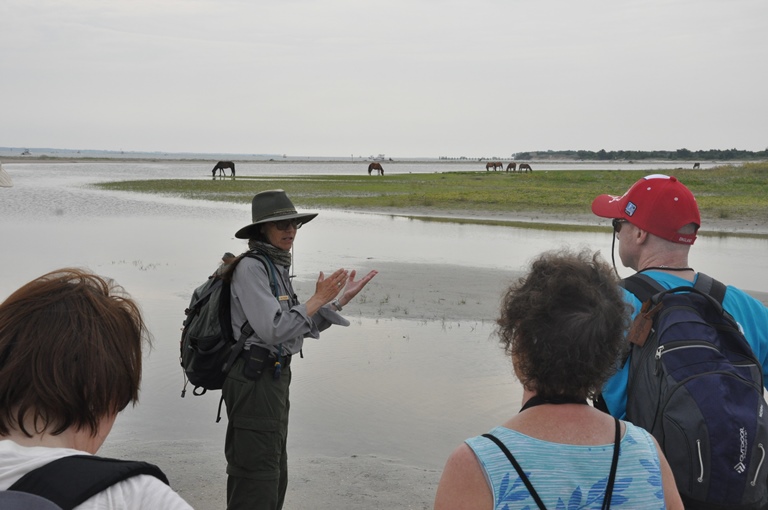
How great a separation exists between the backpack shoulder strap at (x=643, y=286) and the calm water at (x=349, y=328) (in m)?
3.44

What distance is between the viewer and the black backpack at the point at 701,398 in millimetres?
2510

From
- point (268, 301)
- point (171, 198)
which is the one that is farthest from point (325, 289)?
point (171, 198)

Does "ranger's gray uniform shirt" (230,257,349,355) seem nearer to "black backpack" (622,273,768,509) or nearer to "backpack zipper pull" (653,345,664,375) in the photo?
"black backpack" (622,273,768,509)

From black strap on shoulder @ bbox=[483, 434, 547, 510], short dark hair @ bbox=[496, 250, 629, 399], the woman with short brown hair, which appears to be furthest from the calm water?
the woman with short brown hair

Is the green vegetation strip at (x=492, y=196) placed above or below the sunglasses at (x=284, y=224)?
below

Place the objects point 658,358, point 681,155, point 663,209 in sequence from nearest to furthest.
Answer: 1. point 658,358
2. point 663,209
3. point 681,155

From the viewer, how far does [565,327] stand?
211 centimetres

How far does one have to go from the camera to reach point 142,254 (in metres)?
17.0

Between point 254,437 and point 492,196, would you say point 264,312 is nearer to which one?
point 254,437

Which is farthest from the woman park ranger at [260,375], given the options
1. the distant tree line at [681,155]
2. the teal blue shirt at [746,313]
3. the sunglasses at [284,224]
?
the distant tree line at [681,155]

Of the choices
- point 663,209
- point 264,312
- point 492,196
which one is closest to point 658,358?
point 663,209

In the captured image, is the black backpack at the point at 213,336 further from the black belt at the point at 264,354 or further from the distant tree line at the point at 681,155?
the distant tree line at the point at 681,155

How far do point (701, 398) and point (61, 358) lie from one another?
6.48 ft

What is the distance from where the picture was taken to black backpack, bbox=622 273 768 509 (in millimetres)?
2510
